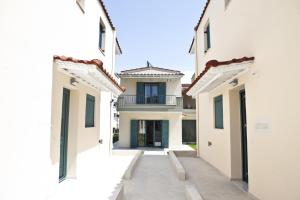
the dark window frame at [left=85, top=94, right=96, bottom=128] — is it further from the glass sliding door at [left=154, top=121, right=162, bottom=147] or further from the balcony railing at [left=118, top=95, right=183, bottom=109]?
the glass sliding door at [left=154, top=121, right=162, bottom=147]

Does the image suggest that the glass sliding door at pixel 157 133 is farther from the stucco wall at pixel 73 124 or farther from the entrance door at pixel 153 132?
the stucco wall at pixel 73 124

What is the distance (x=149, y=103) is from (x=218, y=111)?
13439mm

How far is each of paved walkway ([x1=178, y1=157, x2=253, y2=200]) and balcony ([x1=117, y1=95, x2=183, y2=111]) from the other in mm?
11977

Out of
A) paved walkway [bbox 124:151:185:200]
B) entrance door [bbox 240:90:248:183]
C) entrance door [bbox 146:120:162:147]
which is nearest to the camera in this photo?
paved walkway [bbox 124:151:185:200]

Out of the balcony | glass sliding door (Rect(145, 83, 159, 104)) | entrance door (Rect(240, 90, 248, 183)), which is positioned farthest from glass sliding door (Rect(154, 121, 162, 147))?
entrance door (Rect(240, 90, 248, 183))

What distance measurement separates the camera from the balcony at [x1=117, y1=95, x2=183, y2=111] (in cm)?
2100

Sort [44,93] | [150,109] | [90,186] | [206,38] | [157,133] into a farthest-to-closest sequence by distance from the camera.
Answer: [157,133] → [150,109] → [206,38] → [90,186] → [44,93]

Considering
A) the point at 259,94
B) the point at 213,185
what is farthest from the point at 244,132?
the point at 259,94

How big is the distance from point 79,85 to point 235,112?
5.18 metres

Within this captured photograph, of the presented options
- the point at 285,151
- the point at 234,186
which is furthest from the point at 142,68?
the point at 285,151

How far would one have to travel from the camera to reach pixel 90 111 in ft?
28.9

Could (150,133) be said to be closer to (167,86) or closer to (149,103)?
(149,103)

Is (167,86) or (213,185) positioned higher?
(167,86)

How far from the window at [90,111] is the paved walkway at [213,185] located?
13.9ft
